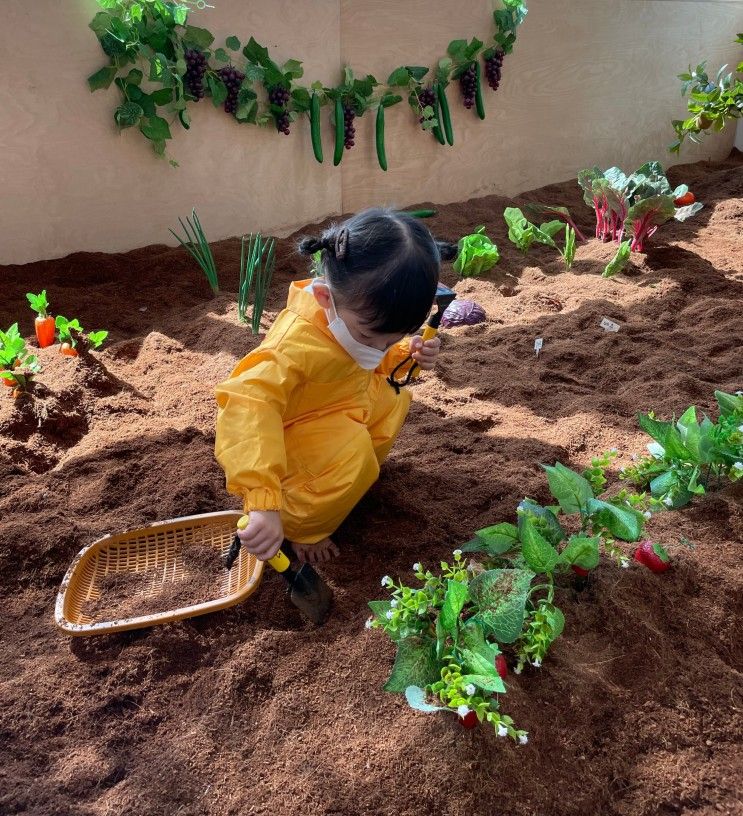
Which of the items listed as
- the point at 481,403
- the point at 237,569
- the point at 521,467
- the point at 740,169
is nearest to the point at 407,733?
the point at 237,569

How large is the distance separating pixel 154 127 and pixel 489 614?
10.8 ft

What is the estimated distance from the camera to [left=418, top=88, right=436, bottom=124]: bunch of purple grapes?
4480mm

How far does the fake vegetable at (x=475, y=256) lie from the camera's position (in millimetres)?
3725

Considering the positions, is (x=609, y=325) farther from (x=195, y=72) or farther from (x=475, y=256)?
(x=195, y=72)

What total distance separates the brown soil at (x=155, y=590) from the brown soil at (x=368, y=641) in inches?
2.6

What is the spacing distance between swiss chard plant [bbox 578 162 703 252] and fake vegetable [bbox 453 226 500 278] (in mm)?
793

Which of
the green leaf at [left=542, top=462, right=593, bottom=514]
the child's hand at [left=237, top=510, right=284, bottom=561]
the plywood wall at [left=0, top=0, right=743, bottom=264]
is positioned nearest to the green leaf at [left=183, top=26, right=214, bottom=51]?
the plywood wall at [left=0, top=0, right=743, bottom=264]

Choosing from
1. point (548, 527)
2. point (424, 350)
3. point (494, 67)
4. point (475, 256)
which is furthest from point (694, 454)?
point (494, 67)

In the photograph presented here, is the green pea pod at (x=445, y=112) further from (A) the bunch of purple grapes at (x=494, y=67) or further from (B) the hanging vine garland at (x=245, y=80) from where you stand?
(A) the bunch of purple grapes at (x=494, y=67)

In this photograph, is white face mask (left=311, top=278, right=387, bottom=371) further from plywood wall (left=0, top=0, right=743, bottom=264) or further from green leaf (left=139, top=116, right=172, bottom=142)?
plywood wall (left=0, top=0, right=743, bottom=264)

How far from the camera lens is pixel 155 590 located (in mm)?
1721

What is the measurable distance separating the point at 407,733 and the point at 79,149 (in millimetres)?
3410

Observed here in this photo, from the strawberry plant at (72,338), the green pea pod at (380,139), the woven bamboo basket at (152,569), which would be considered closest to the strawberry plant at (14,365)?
A: the strawberry plant at (72,338)

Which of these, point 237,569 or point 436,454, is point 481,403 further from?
point 237,569
